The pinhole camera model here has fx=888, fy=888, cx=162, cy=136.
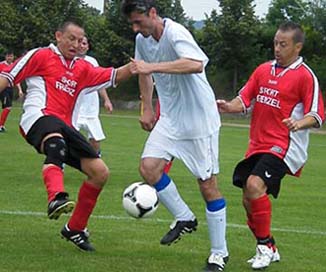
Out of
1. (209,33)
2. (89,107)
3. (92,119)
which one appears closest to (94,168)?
(92,119)

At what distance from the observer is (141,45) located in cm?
767

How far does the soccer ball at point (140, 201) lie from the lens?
7309mm

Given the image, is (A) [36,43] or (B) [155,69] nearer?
(B) [155,69]

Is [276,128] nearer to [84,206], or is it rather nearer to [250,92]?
[250,92]

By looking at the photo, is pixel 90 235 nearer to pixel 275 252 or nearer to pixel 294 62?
pixel 275 252

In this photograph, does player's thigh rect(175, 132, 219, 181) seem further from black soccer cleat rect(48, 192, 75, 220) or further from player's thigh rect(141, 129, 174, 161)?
black soccer cleat rect(48, 192, 75, 220)

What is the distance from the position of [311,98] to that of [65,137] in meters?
2.17

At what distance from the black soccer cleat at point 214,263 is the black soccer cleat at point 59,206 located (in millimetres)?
1286

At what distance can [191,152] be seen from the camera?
7.58 metres

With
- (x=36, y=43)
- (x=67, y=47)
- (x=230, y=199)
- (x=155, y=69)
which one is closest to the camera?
(x=155, y=69)

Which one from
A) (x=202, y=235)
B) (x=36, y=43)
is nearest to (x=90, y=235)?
→ (x=202, y=235)

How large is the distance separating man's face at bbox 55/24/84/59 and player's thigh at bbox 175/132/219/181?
1.41m

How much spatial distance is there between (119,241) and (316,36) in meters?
35.4

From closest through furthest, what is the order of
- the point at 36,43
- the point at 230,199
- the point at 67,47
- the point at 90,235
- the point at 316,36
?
the point at 67,47 < the point at 90,235 < the point at 230,199 < the point at 316,36 < the point at 36,43
